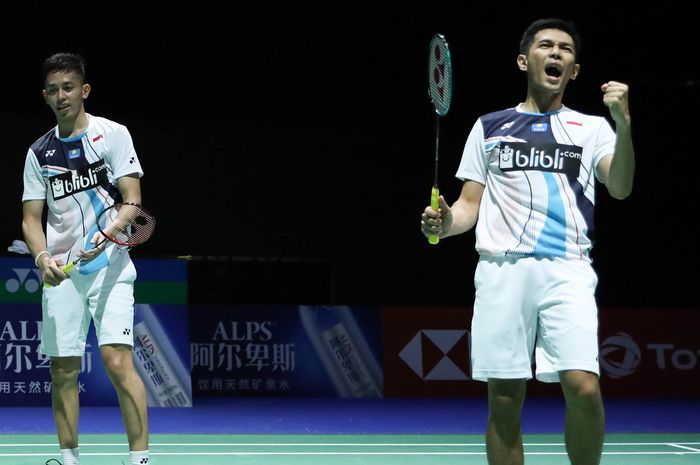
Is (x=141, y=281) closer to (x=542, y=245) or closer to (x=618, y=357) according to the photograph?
(x=618, y=357)

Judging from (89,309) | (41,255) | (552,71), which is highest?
(552,71)

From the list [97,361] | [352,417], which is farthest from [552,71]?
[97,361]

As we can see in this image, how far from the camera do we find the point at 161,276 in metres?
9.34

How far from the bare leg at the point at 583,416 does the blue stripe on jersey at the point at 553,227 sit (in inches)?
14.7

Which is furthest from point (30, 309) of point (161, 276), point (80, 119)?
point (80, 119)

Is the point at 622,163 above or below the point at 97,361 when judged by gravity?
above

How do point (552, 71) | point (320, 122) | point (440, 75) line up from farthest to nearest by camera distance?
point (320, 122) → point (440, 75) → point (552, 71)

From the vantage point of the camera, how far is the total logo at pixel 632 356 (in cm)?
1005

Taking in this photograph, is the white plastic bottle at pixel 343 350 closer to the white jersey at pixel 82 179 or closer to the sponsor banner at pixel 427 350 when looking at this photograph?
the sponsor banner at pixel 427 350

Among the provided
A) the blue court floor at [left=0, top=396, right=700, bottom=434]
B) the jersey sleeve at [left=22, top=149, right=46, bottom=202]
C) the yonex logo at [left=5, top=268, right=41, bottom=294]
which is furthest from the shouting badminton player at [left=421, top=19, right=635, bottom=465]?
the yonex logo at [left=5, top=268, right=41, bottom=294]

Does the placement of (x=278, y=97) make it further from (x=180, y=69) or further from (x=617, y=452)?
(x=617, y=452)

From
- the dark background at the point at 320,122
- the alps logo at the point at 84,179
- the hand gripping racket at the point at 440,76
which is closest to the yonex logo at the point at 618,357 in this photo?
the dark background at the point at 320,122

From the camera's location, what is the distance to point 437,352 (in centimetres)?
978

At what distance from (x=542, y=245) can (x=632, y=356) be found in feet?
23.1
